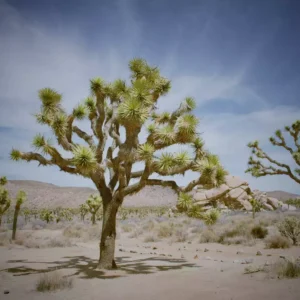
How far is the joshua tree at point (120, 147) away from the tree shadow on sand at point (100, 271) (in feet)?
1.83

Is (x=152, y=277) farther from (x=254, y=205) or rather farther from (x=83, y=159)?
(x=254, y=205)

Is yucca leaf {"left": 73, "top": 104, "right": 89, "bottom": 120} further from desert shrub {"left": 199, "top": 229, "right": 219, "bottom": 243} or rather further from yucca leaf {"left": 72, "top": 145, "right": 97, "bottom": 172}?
desert shrub {"left": 199, "top": 229, "right": 219, "bottom": 243}

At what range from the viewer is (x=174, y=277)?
718 cm

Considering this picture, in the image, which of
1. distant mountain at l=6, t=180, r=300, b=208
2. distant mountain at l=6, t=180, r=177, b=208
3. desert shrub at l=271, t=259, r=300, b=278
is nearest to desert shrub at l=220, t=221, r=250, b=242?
desert shrub at l=271, t=259, r=300, b=278

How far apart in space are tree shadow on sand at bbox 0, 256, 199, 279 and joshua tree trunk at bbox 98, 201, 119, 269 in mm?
288

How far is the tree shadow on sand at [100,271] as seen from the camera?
25.2 ft

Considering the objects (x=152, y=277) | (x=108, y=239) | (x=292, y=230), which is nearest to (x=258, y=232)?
(x=292, y=230)

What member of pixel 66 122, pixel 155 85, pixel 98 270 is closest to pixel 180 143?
pixel 155 85

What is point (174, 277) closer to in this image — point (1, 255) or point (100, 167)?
point (100, 167)

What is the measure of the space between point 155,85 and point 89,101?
216cm

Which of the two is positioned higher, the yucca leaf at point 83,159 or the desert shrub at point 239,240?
the yucca leaf at point 83,159

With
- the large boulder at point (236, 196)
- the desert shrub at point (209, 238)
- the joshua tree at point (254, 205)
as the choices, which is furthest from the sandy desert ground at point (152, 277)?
the large boulder at point (236, 196)

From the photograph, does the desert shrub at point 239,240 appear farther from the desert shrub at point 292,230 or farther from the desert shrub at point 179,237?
the desert shrub at point 179,237

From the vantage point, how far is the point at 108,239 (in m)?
8.23
